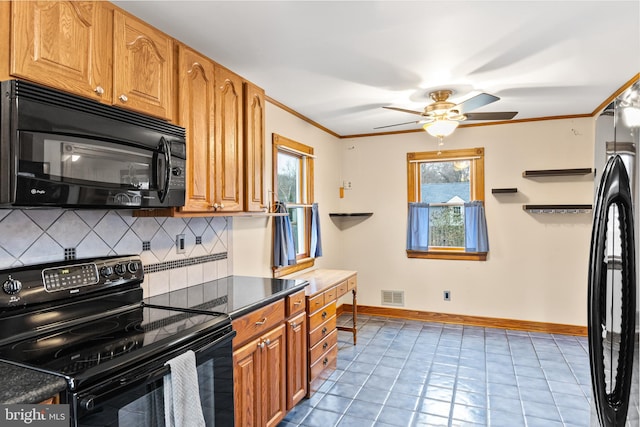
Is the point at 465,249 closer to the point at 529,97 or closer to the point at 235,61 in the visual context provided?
the point at 529,97

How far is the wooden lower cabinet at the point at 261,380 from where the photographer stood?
6.61 feet

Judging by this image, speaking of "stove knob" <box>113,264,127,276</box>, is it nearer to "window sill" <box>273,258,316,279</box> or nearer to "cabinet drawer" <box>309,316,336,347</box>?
"cabinet drawer" <box>309,316,336,347</box>

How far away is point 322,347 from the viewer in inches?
122

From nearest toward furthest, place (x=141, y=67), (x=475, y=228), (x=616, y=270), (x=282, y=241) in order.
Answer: (x=616, y=270) → (x=141, y=67) → (x=282, y=241) → (x=475, y=228)

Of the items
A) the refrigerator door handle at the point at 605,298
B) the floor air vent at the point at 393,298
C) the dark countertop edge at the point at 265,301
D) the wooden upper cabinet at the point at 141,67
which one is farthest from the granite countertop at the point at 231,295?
the floor air vent at the point at 393,298

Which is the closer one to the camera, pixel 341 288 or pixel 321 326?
pixel 321 326

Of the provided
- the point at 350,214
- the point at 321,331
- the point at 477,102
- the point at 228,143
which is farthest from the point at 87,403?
the point at 350,214

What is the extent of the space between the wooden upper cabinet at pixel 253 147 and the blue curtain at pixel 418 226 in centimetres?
256

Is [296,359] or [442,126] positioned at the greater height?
[442,126]

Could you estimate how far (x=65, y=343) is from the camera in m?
1.45

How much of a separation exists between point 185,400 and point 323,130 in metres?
3.80

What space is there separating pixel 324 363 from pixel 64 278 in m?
2.10

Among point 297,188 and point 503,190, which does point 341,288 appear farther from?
point 503,190

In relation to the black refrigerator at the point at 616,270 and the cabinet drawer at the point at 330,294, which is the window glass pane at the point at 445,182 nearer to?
the cabinet drawer at the point at 330,294
